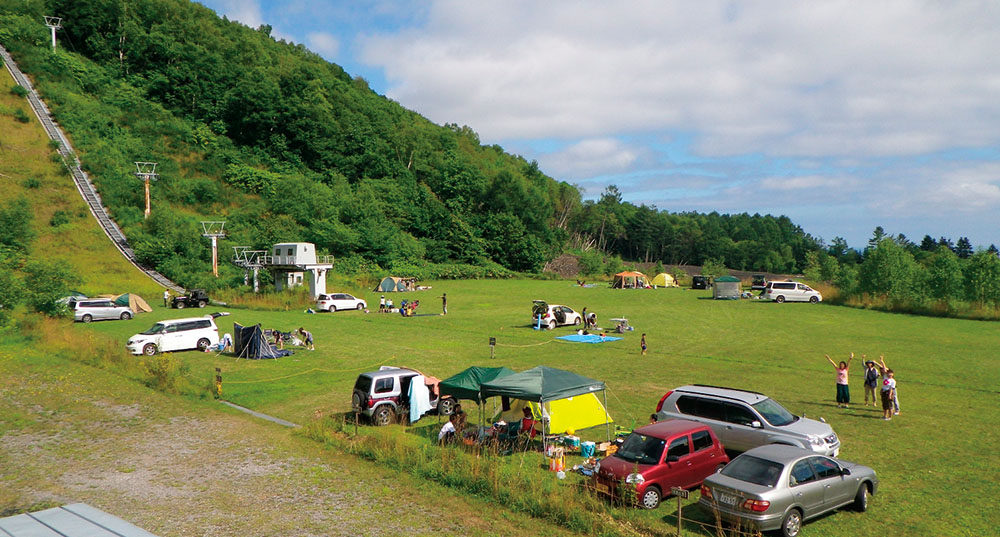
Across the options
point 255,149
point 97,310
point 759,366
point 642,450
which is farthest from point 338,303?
point 255,149

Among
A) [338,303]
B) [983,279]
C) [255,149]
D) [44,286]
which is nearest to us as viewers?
[44,286]

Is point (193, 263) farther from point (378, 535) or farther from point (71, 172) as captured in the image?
point (378, 535)

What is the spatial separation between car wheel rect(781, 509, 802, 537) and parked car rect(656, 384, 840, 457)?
293cm

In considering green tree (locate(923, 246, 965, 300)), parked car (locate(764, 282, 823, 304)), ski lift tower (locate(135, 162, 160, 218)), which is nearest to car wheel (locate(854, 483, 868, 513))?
green tree (locate(923, 246, 965, 300))

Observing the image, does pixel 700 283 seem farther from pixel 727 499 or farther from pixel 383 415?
pixel 727 499

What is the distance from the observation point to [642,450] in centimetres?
1205

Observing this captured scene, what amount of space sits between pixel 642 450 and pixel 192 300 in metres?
42.5

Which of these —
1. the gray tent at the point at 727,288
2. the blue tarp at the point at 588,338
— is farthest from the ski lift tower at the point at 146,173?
the gray tent at the point at 727,288

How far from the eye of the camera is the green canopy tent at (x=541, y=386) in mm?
14344

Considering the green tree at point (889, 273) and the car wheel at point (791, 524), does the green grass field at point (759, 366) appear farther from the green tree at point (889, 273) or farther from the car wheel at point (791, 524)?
the green tree at point (889, 273)

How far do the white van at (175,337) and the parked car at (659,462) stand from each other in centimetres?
2330

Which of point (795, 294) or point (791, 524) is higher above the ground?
point (795, 294)

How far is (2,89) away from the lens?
86.1m

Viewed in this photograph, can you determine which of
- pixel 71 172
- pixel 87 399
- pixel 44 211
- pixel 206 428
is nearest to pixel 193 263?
pixel 44 211
